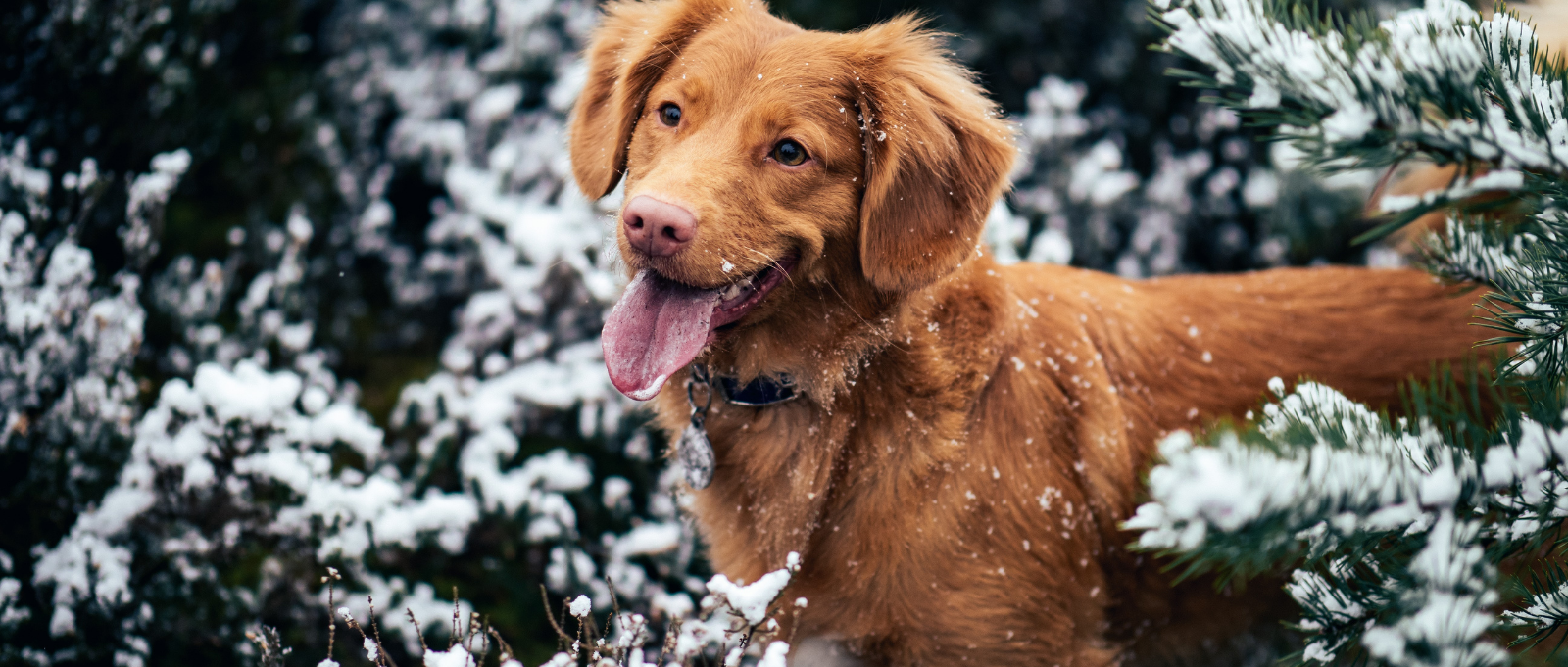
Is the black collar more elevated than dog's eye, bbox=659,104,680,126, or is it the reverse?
dog's eye, bbox=659,104,680,126

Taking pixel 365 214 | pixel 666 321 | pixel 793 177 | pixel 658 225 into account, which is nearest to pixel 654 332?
pixel 666 321

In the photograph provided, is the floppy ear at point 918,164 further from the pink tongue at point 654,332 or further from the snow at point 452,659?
the snow at point 452,659

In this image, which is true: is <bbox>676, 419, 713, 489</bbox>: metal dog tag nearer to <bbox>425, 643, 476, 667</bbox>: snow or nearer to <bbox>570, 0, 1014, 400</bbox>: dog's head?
<bbox>570, 0, 1014, 400</bbox>: dog's head

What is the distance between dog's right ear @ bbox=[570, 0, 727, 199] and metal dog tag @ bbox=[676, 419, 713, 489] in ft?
2.30

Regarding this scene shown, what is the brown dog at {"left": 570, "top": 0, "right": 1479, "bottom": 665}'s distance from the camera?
2027 mm

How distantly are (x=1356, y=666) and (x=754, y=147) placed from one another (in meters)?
1.46

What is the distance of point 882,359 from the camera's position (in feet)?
7.04

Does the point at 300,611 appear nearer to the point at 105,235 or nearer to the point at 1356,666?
the point at 105,235

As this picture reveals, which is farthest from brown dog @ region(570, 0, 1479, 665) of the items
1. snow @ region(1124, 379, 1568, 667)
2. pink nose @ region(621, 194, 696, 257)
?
snow @ region(1124, 379, 1568, 667)

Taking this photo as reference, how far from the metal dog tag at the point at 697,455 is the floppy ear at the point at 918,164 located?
1.86 ft

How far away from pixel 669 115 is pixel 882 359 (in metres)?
0.78

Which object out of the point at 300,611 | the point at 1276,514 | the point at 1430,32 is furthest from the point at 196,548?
the point at 1430,32

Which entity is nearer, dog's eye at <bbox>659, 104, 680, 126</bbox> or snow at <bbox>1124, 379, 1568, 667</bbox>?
snow at <bbox>1124, 379, 1568, 667</bbox>

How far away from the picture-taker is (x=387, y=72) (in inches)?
200
